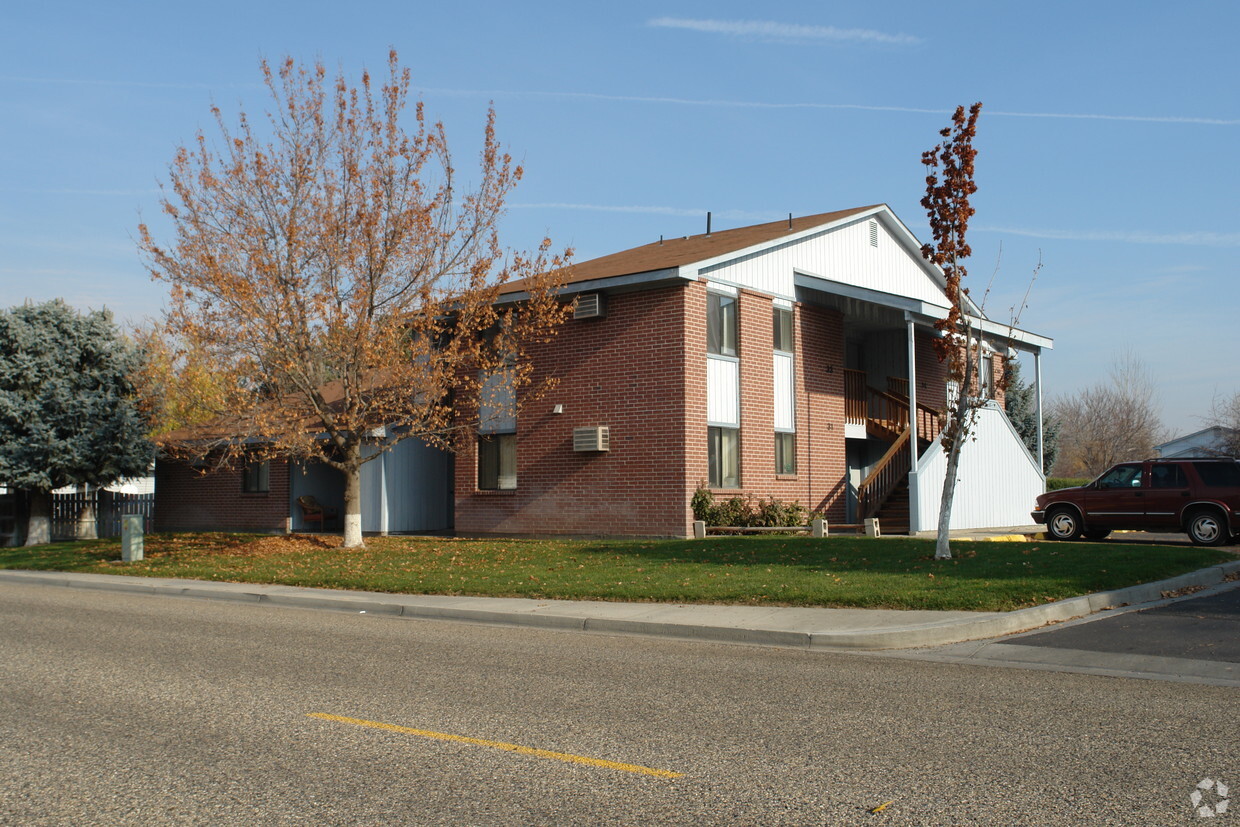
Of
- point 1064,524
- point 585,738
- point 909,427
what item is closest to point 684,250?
point 909,427

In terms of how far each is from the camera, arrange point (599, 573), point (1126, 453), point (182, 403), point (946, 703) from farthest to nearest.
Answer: point (1126, 453) < point (182, 403) < point (599, 573) < point (946, 703)

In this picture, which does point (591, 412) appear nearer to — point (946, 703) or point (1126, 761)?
point (946, 703)

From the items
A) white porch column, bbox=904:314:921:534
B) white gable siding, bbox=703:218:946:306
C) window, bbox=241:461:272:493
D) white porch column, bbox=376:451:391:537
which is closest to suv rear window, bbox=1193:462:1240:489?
white porch column, bbox=904:314:921:534

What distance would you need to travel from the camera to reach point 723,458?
24.1 meters

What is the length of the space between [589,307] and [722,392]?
11.5ft

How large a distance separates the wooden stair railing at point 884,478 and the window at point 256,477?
1666 centimetres

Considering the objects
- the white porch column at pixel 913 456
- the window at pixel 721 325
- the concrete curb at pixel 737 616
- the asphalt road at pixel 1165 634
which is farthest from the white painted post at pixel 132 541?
the asphalt road at pixel 1165 634

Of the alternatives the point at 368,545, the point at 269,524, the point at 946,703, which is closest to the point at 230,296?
the point at 368,545

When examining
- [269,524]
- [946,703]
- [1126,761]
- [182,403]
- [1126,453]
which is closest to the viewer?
[1126,761]

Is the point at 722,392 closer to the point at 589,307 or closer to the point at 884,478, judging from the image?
the point at 589,307

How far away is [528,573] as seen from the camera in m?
17.1

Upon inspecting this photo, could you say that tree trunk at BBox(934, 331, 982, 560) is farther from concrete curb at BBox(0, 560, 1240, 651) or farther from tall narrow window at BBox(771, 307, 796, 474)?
tall narrow window at BBox(771, 307, 796, 474)

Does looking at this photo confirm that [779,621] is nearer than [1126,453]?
Yes

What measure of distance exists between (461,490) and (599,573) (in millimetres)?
10523
